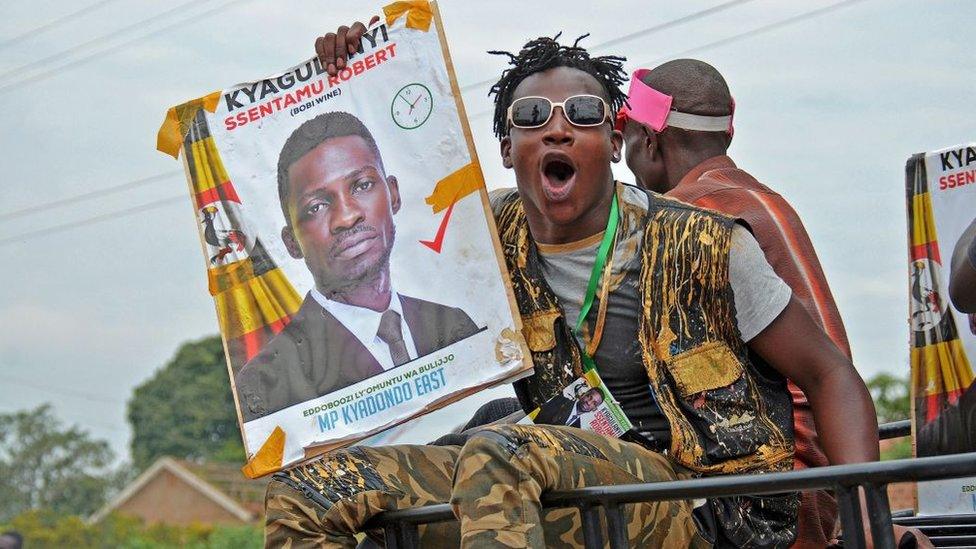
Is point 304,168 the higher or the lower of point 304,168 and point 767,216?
the higher

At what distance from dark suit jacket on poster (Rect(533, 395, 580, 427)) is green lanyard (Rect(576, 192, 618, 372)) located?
99 millimetres

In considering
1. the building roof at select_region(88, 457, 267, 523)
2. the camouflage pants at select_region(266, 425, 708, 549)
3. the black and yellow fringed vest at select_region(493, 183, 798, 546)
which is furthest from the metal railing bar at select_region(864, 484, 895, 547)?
the building roof at select_region(88, 457, 267, 523)

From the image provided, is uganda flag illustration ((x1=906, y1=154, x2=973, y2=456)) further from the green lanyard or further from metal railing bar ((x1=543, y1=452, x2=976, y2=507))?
metal railing bar ((x1=543, y1=452, x2=976, y2=507))

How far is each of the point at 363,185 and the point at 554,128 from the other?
0.56 meters

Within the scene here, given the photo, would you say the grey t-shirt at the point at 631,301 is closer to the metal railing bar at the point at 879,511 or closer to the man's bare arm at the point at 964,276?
the man's bare arm at the point at 964,276

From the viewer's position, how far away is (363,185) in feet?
13.3

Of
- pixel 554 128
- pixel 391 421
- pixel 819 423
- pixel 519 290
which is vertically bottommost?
pixel 819 423

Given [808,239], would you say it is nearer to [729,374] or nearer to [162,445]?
[729,374]

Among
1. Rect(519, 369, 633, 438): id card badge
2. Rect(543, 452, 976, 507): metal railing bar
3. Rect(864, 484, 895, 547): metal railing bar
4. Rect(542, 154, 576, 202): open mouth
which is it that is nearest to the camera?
Rect(543, 452, 976, 507): metal railing bar

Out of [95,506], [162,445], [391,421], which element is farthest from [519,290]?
[162,445]

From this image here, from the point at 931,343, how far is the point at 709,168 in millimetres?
1147

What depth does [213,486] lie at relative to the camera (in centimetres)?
4900

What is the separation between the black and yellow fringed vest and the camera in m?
3.62

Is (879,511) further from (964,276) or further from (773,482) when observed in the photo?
(964,276)
